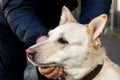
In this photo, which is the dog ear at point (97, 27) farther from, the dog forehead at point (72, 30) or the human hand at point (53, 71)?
the human hand at point (53, 71)

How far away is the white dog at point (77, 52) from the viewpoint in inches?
121

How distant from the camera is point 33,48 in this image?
3.07 metres

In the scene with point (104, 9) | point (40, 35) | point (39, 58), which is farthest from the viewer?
point (104, 9)

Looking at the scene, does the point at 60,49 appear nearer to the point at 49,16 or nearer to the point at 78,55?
the point at 78,55

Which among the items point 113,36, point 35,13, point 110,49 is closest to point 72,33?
point 35,13

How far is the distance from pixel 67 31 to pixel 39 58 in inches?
11.4

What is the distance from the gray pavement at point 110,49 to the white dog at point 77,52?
2409 mm

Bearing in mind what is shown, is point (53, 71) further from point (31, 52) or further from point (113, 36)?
point (113, 36)

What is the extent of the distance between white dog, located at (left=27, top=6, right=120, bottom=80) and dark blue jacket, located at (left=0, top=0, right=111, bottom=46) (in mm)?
233

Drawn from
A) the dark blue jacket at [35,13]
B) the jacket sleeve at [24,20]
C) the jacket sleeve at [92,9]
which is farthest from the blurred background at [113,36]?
the jacket sleeve at [24,20]

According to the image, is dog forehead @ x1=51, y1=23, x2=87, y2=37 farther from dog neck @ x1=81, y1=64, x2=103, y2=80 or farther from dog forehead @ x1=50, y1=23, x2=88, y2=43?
dog neck @ x1=81, y1=64, x2=103, y2=80

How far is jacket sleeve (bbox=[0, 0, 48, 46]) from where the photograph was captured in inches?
135

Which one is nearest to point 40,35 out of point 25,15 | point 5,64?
point 25,15

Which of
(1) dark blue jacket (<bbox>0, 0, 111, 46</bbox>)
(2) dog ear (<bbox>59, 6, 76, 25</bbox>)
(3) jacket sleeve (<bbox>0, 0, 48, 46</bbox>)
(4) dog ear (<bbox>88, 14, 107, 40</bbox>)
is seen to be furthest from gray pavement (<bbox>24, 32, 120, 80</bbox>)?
(4) dog ear (<bbox>88, 14, 107, 40</bbox>)
